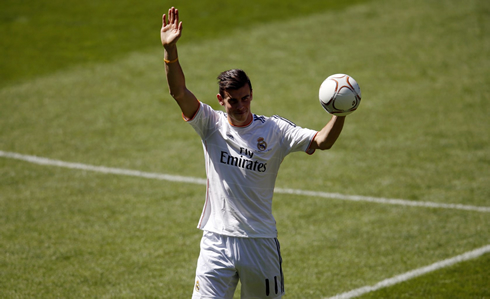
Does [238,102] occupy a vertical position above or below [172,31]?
below

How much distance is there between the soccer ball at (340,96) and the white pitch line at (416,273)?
Answer: 9.27 ft

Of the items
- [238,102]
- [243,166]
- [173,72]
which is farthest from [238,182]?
[173,72]

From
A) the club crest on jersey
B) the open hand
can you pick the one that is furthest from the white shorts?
the open hand

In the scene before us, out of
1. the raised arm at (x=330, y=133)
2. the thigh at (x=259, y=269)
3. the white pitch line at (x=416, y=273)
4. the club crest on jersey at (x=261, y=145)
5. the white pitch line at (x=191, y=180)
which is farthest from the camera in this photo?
the white pitch line at (x=191, y=180)

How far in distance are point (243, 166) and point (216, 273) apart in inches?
37.8

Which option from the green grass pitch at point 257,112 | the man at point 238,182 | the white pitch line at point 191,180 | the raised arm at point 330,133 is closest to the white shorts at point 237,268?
the man at point 238,182

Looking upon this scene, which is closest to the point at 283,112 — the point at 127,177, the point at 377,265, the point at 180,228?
Answer: the point at 127,177

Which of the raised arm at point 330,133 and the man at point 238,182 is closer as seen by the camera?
the raised arm at point 330,133

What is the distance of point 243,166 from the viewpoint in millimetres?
4797

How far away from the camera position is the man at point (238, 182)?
15.3 feet

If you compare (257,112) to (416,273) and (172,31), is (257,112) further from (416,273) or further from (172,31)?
(172,31)

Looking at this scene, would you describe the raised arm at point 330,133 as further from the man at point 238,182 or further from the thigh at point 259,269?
the thigh at point 259,269

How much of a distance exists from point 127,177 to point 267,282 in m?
5.60

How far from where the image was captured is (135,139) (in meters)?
11.3
